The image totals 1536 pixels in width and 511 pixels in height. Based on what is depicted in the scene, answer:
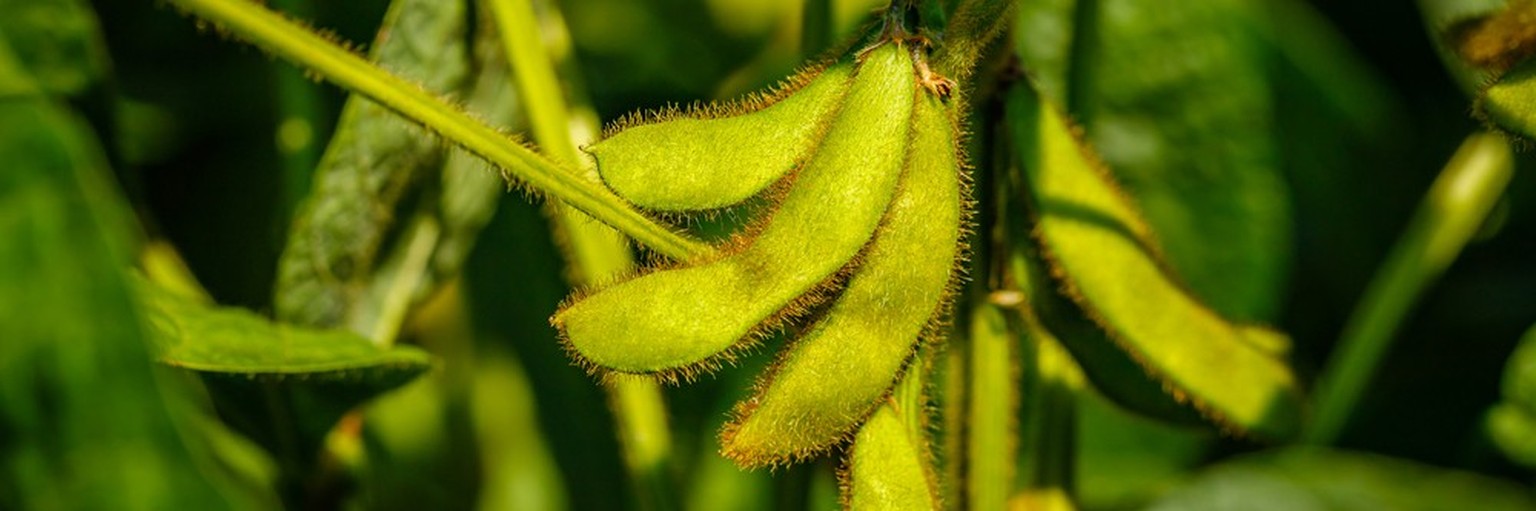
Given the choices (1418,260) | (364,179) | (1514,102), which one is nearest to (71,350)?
(364,179)

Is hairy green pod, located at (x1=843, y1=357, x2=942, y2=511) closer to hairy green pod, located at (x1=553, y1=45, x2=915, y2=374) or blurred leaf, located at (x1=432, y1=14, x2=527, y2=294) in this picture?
hairy green pod, located at (x1=553, y1=45, x2=915, y2=374)

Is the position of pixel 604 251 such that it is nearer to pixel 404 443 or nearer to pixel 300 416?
pixel 300 416

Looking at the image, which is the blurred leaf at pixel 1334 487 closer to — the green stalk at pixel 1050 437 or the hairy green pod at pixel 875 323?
the green stalk at pixel 1050 437

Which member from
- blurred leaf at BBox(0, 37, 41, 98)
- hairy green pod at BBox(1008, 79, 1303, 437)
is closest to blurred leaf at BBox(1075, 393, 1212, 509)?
hairy green pod at BBox(1008, 79, 1303, 437)

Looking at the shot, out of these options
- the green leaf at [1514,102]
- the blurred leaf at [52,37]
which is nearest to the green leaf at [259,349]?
the blurred leaf at [52,37]

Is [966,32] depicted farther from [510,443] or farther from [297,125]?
[510,443]
